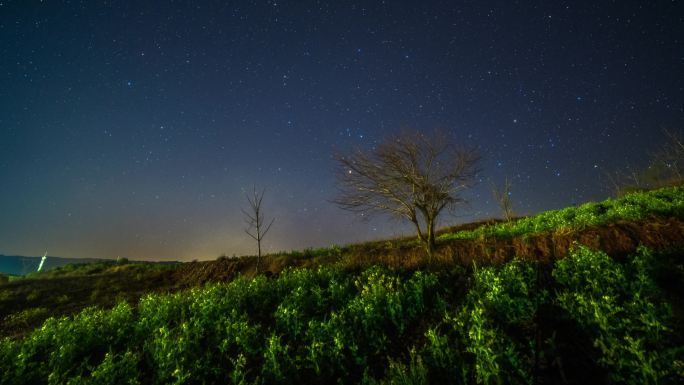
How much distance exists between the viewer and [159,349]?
5.60 metres

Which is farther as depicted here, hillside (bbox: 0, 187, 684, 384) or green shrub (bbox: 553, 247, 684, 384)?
hillside (bbox: 0, 187, 684, 384)

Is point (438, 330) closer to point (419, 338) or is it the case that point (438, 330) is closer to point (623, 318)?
point (419, 338)

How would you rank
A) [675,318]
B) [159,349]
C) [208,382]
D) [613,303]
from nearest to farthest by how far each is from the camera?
[675,318], [613,303], [208,382], [159,349]

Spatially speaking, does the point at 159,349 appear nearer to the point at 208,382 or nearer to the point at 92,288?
the point at 208,382

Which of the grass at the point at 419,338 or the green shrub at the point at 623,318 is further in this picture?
the grass at the point at 419,338

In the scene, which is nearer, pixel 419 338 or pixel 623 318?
pixel 623 318

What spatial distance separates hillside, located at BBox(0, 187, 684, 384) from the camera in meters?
3.82

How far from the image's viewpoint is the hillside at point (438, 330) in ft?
12.5

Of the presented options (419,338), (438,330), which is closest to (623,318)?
(438,330)

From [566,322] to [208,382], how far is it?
5.95 meters

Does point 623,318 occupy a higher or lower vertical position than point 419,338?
higher

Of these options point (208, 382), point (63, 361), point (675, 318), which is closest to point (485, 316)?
point (675, 318)

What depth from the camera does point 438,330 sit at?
529 centimetres

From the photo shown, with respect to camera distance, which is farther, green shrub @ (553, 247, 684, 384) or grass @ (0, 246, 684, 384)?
grass @ (0, 246, 684, 384)
